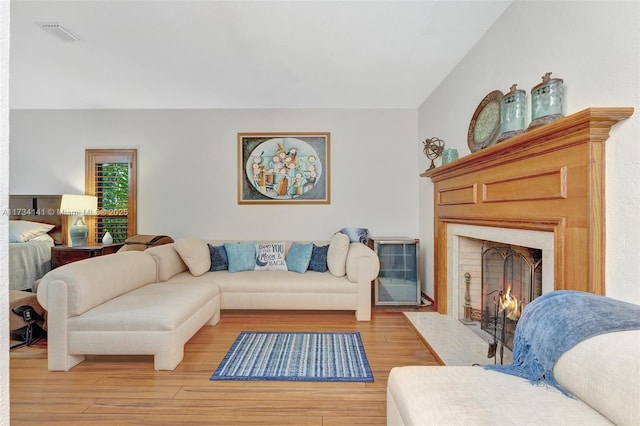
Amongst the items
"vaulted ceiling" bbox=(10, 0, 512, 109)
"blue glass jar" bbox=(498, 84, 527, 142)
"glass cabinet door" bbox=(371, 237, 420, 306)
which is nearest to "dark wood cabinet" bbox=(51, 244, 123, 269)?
"vaulted ceiling" bbox=(10, 0, 512, 109)

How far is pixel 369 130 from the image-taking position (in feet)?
13.9

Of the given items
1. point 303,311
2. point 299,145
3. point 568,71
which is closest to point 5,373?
point 568,71

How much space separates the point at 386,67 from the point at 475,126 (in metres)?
1.05

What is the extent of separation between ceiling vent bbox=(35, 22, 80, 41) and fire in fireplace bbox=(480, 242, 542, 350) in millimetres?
3788

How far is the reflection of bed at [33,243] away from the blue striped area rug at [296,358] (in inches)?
110

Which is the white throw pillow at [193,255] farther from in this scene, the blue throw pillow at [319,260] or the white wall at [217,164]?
the blue throw pillow at [319,260]

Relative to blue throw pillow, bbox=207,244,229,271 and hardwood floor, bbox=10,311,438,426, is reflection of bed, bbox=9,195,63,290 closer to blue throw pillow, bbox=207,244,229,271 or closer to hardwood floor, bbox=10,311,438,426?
hardwood floor, bbox=10,311,438,426

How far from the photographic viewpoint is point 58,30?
2.47m

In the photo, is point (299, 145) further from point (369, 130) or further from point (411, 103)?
point (411, 103)

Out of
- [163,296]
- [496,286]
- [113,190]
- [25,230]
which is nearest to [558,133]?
[496,286]

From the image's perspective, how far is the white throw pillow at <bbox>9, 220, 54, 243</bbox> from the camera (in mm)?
3859

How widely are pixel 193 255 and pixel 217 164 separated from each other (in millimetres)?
1407

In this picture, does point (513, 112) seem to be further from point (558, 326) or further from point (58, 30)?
point (58, 30)

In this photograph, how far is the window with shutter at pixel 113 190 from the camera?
4.27 metres
